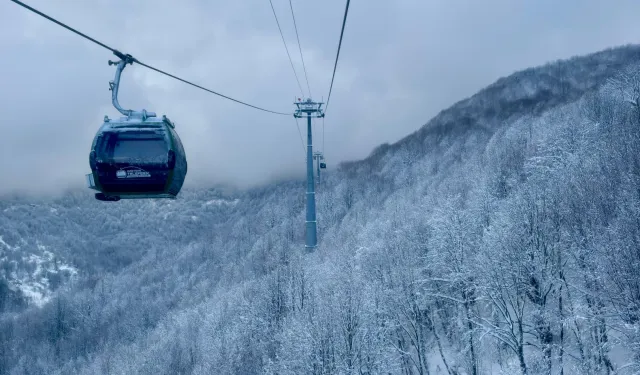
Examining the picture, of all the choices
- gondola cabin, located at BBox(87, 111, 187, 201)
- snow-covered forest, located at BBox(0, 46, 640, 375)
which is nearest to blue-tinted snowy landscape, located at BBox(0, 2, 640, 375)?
snow-covered forest, located at BBox(0, 46, 640, 375)

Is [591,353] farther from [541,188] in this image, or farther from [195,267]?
[195,267]

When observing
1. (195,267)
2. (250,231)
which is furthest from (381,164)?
(195,267)

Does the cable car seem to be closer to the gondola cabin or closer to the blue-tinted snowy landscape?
the gondola cabin

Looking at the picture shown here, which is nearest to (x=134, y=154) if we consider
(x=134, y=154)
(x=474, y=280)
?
(x=134, y=154)

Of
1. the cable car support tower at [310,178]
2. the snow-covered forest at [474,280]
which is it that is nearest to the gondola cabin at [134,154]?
the snow-covered forest at [474,280]

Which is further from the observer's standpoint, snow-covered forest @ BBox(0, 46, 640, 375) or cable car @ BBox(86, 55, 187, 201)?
snow-covered forest @ BBox(0, 46, 640, 375)

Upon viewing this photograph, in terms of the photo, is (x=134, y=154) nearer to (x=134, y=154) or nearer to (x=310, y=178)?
(x=134, y=154)
